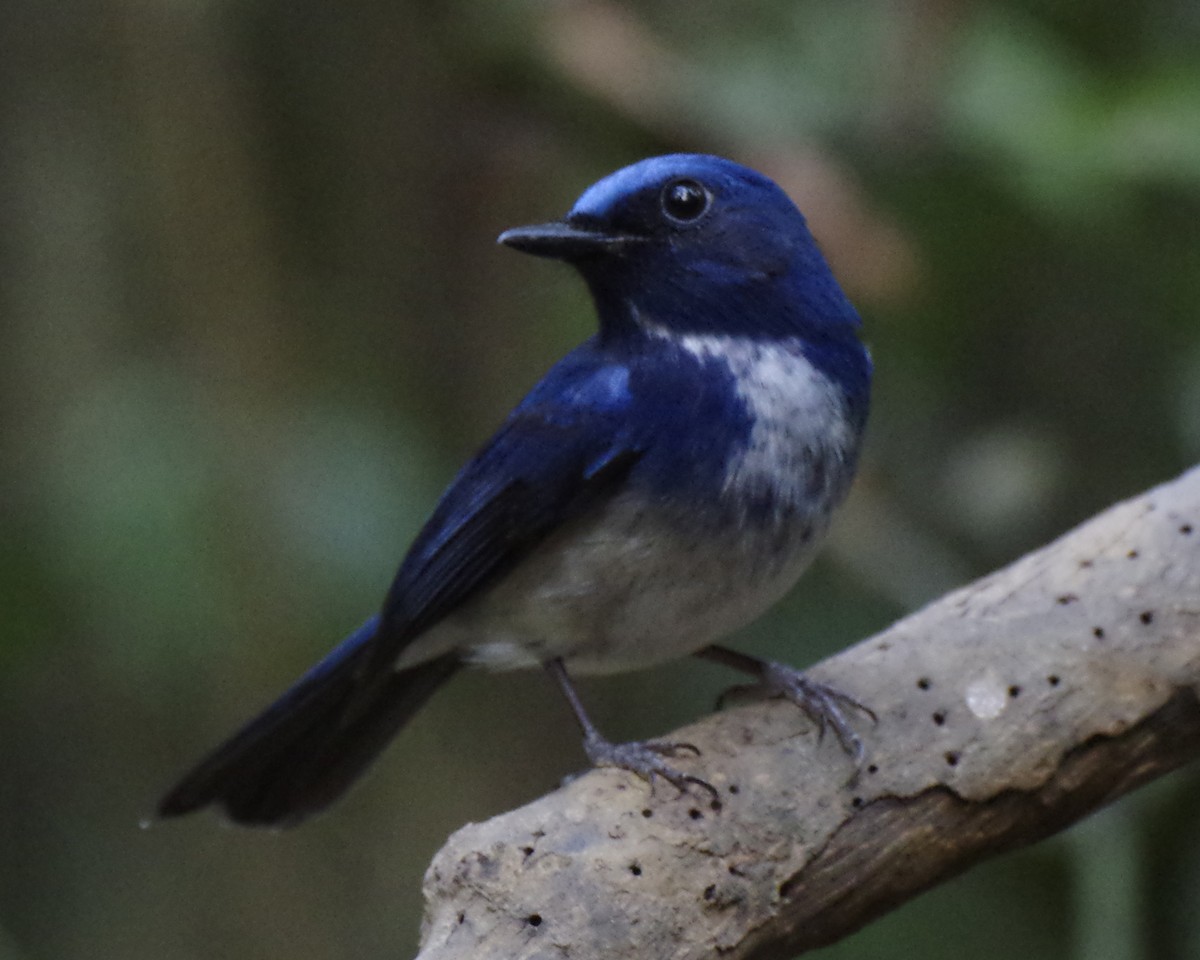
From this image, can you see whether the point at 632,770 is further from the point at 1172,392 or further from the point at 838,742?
the point at 1172,392

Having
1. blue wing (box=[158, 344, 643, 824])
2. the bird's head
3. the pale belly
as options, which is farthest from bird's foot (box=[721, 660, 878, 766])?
the bird's head

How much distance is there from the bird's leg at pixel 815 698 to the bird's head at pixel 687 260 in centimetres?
65

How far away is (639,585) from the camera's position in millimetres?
3064

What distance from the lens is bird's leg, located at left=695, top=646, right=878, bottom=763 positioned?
9.45 feet

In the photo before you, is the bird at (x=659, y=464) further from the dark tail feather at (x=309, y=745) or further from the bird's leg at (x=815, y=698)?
the dark tail feather at (x=309, y=745)

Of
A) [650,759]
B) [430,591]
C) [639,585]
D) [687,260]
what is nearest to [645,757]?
[650,759]

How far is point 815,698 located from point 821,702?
3 cm

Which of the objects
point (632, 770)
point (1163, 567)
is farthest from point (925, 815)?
point (1163, 567)

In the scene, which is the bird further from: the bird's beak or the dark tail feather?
the dark tail feather

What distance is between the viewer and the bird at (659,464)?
304 cm

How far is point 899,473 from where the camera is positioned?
4.69 metres

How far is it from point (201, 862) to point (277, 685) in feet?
2.92

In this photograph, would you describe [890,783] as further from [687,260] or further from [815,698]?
[687,260]

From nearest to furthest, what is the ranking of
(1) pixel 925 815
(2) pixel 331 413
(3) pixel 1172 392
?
(1) pixel 925 815
(3) pixel 1172 392
(2) pixel 331 413
